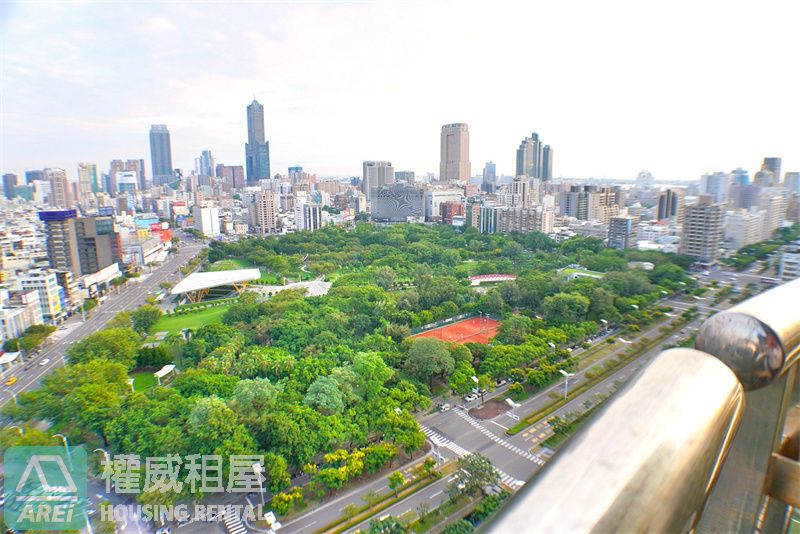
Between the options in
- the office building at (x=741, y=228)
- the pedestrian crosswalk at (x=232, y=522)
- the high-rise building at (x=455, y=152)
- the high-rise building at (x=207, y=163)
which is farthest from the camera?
the high-rise building at (x=207, y=163)

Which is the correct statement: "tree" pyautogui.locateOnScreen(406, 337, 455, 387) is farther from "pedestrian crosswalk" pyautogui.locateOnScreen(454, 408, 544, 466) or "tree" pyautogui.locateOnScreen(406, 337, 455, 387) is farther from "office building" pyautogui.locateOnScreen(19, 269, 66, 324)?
"office building" pyautogui.locateOnScreen(19, 269, 66, 324)

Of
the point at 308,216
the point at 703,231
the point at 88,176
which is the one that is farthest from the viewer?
the point at 88,176

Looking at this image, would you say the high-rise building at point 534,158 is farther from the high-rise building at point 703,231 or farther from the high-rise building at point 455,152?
the high-rise building at point 703,231

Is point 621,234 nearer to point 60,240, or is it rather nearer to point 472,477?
point 472,477

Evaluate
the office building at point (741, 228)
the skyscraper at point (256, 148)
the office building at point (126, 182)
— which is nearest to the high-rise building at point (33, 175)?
the office building at point (126, 182)

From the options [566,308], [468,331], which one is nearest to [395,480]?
[468,331]

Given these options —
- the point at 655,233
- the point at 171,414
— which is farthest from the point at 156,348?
the point at 655,233
